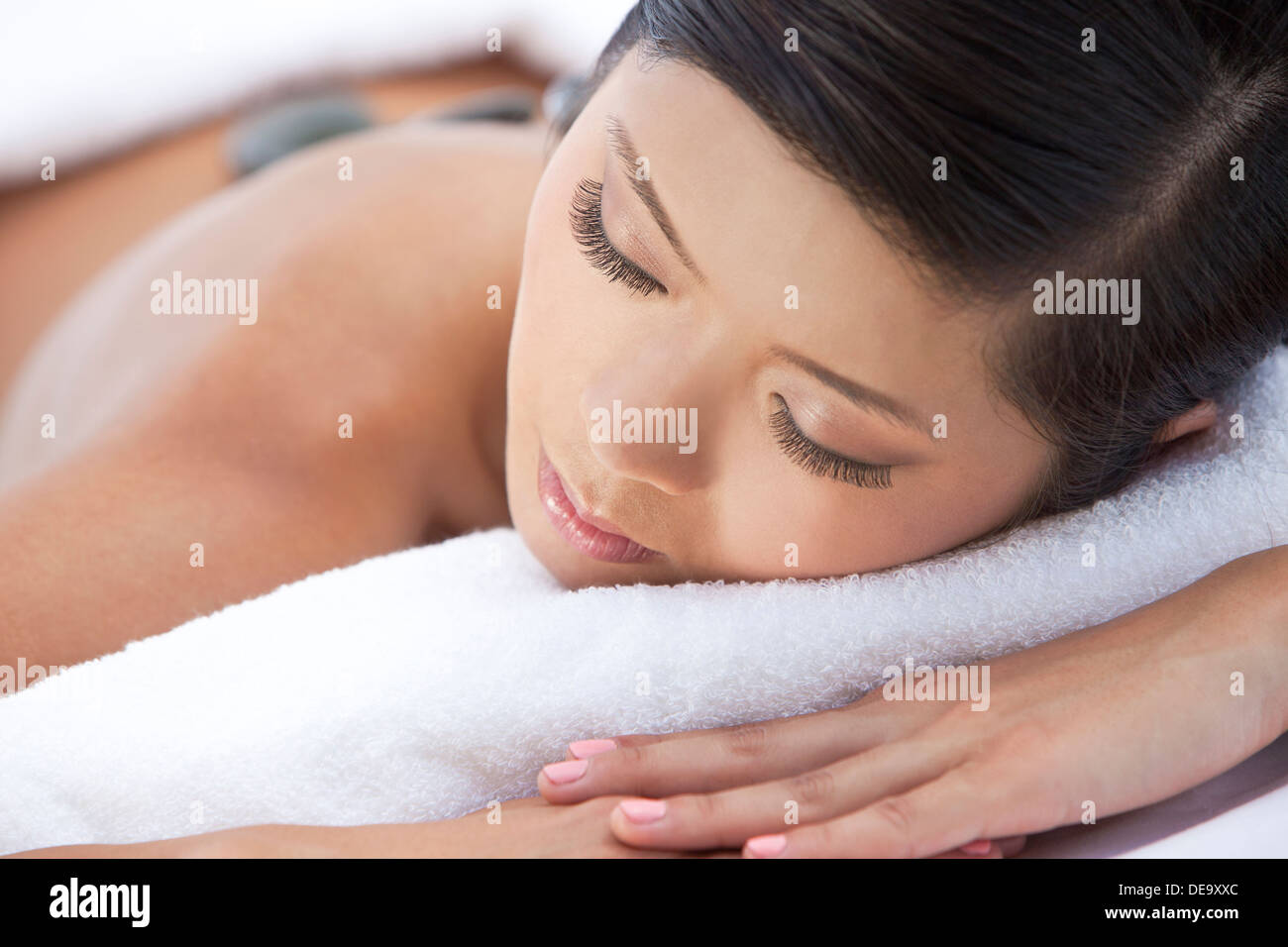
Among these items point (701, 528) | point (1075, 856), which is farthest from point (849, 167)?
point (1075, 856)

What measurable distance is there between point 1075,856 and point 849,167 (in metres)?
0.40

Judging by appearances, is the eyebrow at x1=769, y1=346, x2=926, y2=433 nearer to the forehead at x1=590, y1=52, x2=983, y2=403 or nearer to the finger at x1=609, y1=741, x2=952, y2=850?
the forehead at x1=590, y1=52, x2=983, y2=403

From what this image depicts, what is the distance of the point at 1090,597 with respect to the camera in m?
0.77

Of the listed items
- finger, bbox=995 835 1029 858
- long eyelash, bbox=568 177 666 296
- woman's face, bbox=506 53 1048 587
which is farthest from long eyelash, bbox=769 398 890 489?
finger, bbox=995 835 1029 858

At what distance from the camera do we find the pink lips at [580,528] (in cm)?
81

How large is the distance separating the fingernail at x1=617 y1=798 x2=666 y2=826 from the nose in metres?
0.20

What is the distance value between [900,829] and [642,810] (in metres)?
0.13

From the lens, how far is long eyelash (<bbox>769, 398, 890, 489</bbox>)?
678 millimetres

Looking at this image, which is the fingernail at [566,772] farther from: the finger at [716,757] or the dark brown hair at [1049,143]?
the dark brown hair at [1049,143]

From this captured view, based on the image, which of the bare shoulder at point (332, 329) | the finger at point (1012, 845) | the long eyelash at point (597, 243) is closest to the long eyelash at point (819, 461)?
the long eyelash at point (597, 243)

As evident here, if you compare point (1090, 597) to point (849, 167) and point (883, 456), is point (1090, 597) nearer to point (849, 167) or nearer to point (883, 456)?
point (883, 456)

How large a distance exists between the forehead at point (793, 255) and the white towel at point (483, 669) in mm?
189

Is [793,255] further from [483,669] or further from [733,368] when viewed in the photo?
[483,669]

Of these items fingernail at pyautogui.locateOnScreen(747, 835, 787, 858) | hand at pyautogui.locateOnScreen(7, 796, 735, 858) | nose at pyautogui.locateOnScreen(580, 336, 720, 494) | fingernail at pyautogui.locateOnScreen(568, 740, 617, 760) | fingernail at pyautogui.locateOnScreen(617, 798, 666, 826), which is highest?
nose at pyautogui.locateOnScreen(580, 336, 720, 494)
